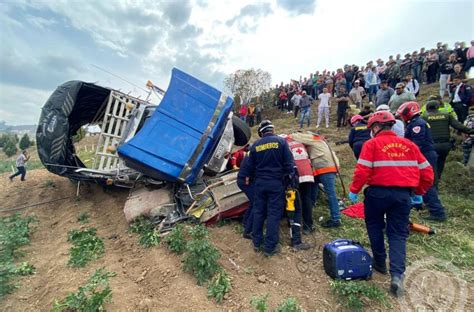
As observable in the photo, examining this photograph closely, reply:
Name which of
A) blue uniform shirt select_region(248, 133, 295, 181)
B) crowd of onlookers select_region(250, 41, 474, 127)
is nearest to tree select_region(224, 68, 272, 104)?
crowd of onlookers select_region(250, 41, 474, 127)

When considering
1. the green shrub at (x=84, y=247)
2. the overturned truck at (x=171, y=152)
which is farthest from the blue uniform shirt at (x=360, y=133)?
the green shrub at (x=84, y=247)

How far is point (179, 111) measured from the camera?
191 inches

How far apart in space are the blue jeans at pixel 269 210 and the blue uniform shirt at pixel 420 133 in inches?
99.4

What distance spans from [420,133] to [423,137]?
9 centimetres

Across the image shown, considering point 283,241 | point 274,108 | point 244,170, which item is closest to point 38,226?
point 244,170

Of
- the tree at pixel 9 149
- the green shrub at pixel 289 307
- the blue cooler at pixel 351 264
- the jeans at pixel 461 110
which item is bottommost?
the tree at pixel 9 149

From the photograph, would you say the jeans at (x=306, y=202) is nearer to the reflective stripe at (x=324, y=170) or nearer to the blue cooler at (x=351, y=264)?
the reflective stripe at (x=324, y=170)

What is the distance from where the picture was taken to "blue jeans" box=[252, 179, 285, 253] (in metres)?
3.74

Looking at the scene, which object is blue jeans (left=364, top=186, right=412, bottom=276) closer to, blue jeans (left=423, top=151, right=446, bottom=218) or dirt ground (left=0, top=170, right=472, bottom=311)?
dirt ground (left=0, top=170, right=472, bottom=311)

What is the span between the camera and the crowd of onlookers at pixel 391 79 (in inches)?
344

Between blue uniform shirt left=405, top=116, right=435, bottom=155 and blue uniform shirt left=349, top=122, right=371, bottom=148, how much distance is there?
63 centimetres

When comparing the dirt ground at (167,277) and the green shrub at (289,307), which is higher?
the green shrub at (289,307)

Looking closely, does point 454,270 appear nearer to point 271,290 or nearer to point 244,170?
point 271,290

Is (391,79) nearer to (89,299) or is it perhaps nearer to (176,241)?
(176,241)
